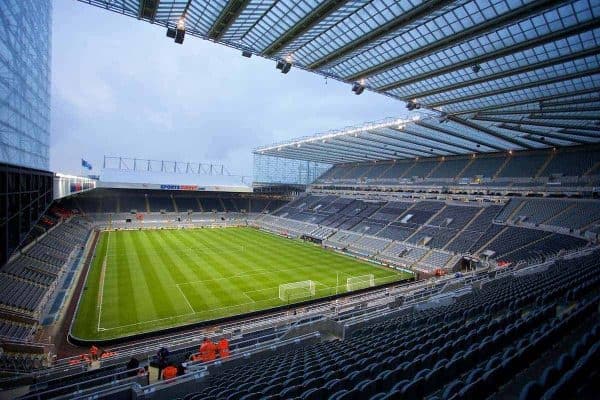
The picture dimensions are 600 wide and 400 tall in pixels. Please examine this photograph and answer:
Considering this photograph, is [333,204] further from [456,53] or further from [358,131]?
[456,53]

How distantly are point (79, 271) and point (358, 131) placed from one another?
31883 mm

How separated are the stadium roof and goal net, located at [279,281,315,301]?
16449mm

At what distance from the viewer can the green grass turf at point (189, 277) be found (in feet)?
69.8

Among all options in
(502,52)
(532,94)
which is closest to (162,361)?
(502,52)

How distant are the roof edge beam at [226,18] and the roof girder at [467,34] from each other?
993 centimetres

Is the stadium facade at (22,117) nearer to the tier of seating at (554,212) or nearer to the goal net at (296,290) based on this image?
the goal net at (296,290)

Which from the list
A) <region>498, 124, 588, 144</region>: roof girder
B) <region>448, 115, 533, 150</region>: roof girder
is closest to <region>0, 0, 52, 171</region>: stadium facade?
<region>448, 115, 533, 150</region>: roof girder

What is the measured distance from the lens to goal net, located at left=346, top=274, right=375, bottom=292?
1105 inches

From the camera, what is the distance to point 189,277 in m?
29.6

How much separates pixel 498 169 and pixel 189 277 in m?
42.6

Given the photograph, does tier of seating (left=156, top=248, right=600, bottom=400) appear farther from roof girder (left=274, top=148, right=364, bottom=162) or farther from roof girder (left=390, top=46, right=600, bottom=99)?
roof girder (left=274, top=148, right=364, bottom=162)

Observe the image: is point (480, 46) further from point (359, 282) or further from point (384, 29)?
point (359, 282)

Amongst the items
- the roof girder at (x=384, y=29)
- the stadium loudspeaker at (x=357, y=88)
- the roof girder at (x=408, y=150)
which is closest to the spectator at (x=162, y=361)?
the roof girder at (x=384, y=29)

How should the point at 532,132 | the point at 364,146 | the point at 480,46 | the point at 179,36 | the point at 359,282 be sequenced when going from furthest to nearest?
the point at 364,146
the point at 532,132
the point at 359,282
the point at 480,46
the point at 179,36
